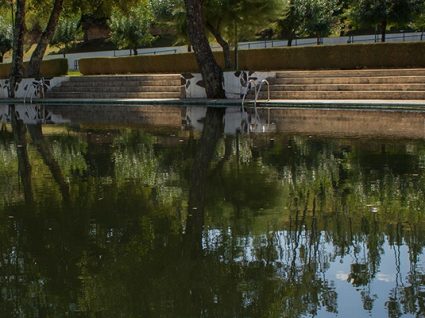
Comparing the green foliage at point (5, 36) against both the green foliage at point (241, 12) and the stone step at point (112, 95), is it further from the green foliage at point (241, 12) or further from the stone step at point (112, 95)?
the green foliage at point (241, 12)

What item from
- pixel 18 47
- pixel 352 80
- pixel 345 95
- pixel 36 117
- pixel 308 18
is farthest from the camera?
pixel 308 18

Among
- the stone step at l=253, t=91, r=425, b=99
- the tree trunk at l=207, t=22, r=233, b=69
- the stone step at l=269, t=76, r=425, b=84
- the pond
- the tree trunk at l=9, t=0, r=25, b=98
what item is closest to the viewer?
the pond

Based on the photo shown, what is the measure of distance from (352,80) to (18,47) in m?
15.3

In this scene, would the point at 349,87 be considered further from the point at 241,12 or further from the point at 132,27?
the point at 132,27

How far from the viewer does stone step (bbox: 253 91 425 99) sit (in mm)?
21016

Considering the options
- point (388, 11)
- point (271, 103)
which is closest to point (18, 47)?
point (271, 103)

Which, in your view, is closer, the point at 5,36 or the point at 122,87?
the point at 122,87

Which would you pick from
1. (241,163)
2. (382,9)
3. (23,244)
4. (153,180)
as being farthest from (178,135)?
(382,9)

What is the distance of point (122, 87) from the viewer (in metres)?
29.1

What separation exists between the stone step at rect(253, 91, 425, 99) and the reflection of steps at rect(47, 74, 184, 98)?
15.0ft

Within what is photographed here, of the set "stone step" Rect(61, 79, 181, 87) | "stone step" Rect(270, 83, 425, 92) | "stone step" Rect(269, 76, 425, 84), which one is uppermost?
"stone step" Rect(269, 76, 425, 84)

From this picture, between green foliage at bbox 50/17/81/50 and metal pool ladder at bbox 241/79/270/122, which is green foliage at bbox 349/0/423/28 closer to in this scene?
metal pool ladder at bbox 241/79/270/122

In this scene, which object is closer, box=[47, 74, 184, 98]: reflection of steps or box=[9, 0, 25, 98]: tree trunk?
box=[47, 74, 184, 98]: reflection of steps

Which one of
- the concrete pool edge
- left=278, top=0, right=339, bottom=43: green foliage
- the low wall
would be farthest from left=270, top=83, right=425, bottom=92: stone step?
left=278, top=0, right=339, bottom=43: green foliage
